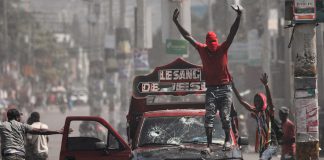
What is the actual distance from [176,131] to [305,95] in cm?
194

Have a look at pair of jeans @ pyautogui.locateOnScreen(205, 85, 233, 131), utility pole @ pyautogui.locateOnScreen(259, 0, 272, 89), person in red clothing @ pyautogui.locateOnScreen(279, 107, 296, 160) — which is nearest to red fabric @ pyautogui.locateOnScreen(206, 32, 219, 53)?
pair of jeans @ pyautogui.locateOnScreen(205, 85, 233, 131)

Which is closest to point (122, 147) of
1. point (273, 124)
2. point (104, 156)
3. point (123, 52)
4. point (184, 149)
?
point (104, 156)

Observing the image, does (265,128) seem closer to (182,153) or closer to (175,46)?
(182,153)

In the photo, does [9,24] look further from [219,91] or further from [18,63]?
[219,91]

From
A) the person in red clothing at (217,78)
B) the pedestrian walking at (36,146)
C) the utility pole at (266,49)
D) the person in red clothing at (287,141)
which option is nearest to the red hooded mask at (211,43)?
the person in red clothing at (217,78)

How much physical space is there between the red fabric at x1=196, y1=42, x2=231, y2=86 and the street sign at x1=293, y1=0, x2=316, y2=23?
1412 mm

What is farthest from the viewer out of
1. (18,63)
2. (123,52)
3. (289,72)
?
(18,63)

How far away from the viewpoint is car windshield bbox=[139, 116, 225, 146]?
14445mm

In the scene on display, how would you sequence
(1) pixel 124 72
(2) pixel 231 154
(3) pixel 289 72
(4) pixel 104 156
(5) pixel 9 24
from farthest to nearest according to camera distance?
(5) pixel 9 24
(1) pixel 124 72
(3) pixel 289 72
(4) pixel 104 156
(2) pixel 231 154

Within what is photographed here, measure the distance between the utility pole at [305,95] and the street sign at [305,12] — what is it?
0.17 metres

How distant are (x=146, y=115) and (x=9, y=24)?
3671 inches

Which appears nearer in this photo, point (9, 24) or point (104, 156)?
point (104, 156)

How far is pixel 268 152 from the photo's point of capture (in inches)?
578

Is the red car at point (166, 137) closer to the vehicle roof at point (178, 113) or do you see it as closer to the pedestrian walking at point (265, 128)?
the vehicle roof at point (178, 113)
